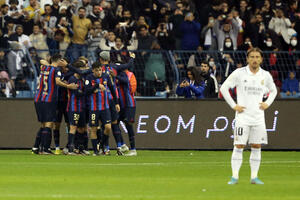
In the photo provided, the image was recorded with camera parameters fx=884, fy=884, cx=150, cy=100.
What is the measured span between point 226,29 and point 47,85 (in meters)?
7.87

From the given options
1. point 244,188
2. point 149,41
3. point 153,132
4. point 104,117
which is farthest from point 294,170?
point 149,41

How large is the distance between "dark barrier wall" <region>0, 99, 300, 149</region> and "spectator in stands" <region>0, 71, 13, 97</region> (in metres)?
0.28

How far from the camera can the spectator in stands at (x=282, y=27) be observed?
2738 centimetres

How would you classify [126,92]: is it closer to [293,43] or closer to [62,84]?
[62,84]

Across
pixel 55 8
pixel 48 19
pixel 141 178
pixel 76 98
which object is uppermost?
pixel 55 8

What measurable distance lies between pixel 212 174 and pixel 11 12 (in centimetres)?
1351

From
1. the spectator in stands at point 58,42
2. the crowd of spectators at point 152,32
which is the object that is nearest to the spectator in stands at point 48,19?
the crowd of spectators at point 152,32

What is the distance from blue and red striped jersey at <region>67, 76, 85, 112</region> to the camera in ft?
65.3

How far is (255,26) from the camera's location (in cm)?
2717

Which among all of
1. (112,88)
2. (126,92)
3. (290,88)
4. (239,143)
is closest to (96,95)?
(112,88)

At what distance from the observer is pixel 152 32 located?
2720 centimetres

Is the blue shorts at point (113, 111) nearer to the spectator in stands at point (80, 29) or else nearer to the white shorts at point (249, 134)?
the spectator in stands at point (80, 29)

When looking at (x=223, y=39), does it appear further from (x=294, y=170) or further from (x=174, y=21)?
(x=294, y=170)

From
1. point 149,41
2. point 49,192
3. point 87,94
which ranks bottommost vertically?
point 49,192
